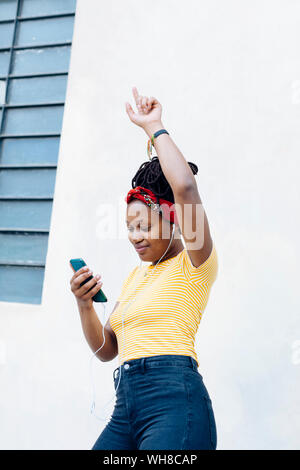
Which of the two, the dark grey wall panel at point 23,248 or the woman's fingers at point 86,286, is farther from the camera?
the dark grey wall panel at point 23,248

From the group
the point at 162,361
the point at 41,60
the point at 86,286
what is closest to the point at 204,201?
the point at 86,286

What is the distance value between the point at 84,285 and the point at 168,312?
293 millimetres

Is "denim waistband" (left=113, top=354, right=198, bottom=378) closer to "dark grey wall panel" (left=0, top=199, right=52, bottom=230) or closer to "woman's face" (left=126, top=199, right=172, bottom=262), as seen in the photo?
"woman's face" (left=126, top=199, right=172, bottom=262)

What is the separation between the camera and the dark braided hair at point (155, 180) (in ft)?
4.66

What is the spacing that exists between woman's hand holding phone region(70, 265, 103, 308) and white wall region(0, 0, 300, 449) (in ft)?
4.32

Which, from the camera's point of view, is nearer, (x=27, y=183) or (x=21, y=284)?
(x=21, y=284)

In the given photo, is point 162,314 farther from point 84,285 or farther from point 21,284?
point 21,284

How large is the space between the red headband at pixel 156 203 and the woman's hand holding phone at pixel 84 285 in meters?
0.29

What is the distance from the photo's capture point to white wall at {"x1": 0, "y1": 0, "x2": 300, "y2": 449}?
2.45 m

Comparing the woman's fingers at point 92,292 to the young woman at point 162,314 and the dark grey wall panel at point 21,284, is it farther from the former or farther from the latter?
the dark grey wall panel at point 21,284

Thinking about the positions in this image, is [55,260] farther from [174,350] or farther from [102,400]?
[174,350]

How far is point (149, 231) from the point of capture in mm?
1395

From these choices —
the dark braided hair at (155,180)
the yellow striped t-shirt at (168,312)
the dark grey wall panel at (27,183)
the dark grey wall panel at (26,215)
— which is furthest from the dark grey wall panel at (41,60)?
the yellow striped t-shirt at (168,312)

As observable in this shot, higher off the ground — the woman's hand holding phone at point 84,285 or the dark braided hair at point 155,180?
the dark braided hair at point 155,180
